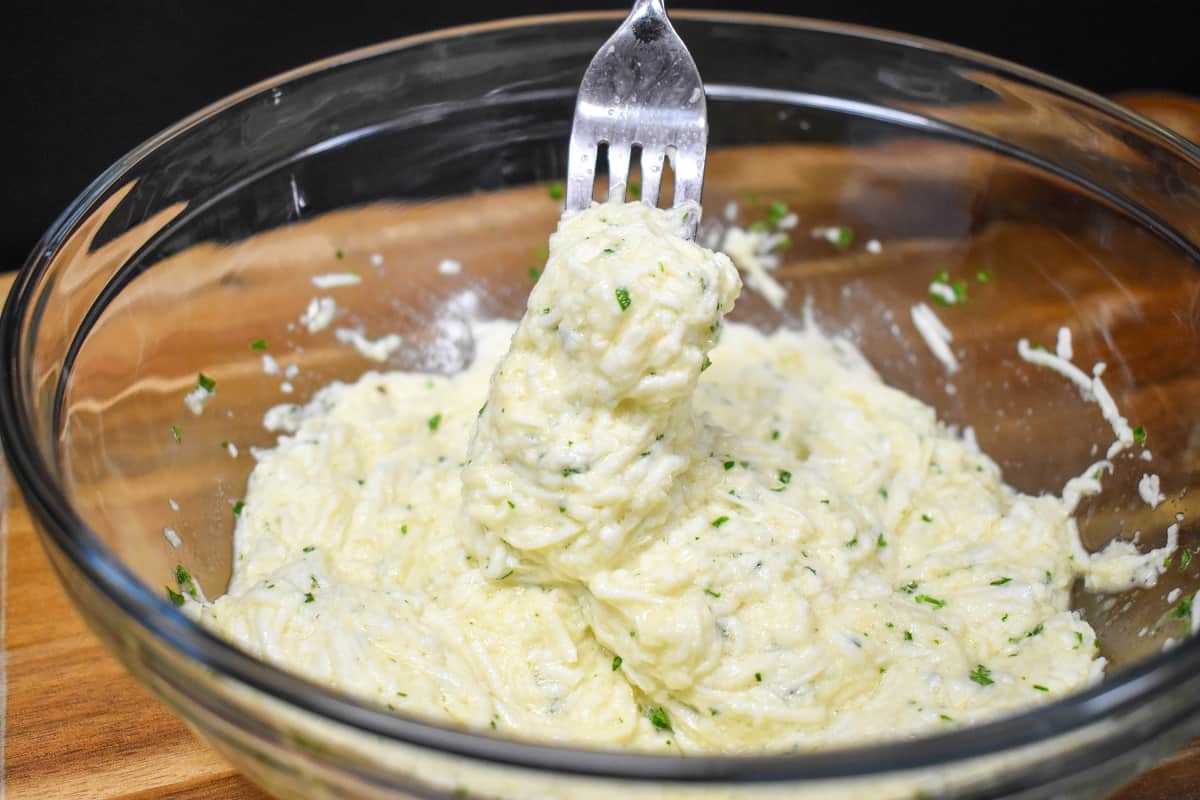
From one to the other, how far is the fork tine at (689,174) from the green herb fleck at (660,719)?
0.95 m

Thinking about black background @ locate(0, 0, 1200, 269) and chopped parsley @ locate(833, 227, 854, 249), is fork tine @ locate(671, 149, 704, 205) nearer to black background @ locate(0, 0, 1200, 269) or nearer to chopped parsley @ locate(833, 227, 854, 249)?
chopped parsley @ locate(833, 227, 854, 249)

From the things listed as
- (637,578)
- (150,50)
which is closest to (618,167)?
(637,578)

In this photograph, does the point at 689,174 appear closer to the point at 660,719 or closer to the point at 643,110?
the point at 643,110

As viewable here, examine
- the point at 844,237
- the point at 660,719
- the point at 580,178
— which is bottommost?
the point at 660,719

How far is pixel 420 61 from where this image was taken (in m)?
2.63

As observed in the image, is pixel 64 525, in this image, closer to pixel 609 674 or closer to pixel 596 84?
pixel 609 674

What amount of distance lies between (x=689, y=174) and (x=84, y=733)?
151cm

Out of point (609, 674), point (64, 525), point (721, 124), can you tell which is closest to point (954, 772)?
point (609, 674)

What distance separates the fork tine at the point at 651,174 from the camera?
7.27 ft

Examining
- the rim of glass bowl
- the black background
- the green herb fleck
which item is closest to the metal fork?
the green herb fleck

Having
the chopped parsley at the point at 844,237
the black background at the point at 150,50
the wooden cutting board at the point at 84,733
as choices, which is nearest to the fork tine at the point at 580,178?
the chopped parsley at the point at 844,237

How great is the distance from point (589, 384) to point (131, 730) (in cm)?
102

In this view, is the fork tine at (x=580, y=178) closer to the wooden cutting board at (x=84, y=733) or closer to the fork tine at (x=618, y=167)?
the fork tine at (x=618, y=167)

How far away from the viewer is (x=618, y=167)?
224 cm
